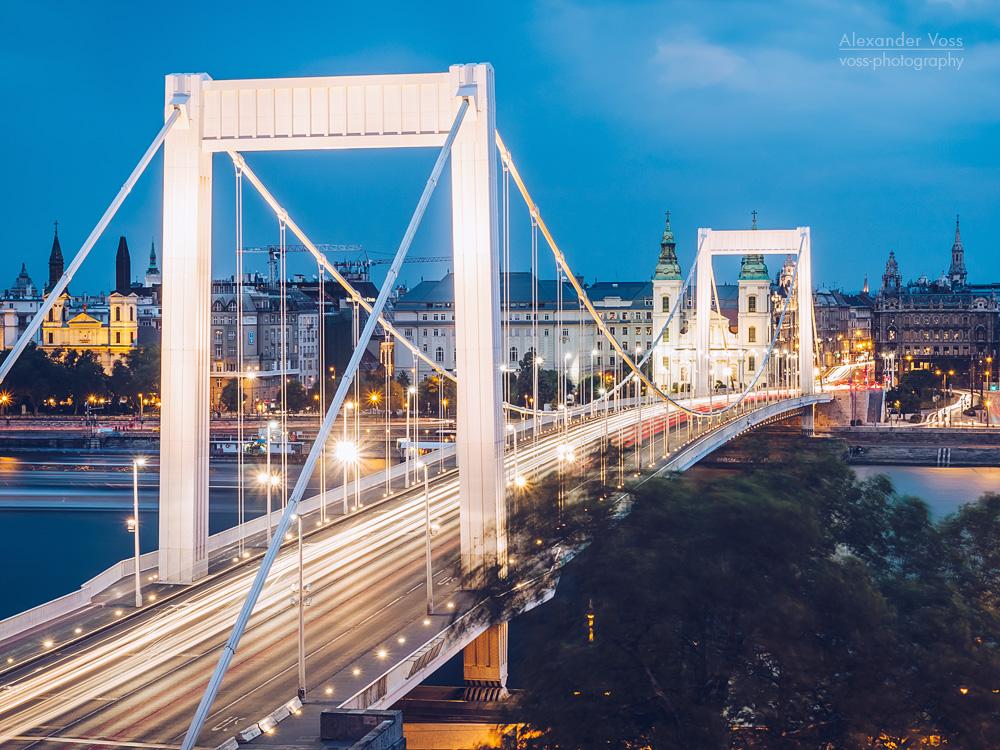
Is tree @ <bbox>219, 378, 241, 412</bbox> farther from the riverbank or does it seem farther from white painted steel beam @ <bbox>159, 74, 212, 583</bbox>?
white painted steel beam @ <bbox>159, 74, 212, 583</bbox>

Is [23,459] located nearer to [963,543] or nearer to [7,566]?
[7,566]

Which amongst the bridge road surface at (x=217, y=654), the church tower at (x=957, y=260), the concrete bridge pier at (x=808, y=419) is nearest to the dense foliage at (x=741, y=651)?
the bridge road surface at (x=217, y=654)

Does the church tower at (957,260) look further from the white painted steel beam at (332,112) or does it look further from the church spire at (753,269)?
the white painted steel beam at (332,112)

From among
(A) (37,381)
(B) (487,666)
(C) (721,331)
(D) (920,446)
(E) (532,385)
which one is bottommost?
(B) (487,666)

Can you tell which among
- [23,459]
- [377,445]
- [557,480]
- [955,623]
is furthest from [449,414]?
[955,623]

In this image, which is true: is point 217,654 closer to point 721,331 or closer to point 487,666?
point 487,666

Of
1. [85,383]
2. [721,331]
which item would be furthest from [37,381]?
[721,331]
